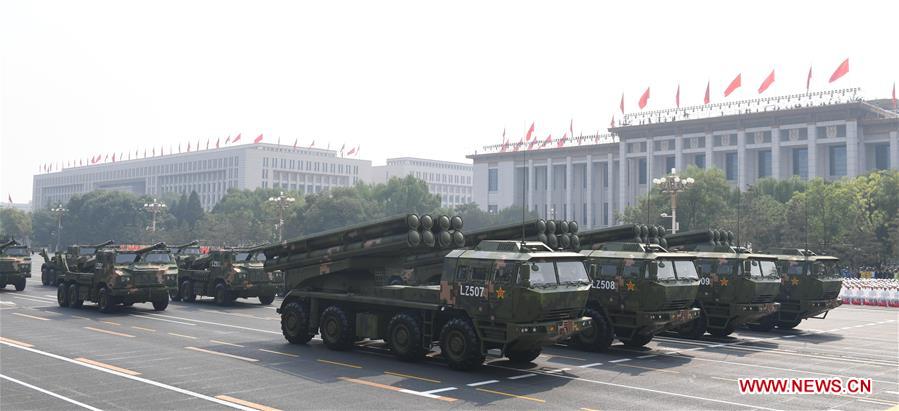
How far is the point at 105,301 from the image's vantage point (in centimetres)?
2586

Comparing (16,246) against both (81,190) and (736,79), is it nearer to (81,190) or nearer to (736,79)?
(736,79)

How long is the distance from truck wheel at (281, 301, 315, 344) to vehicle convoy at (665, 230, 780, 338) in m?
10.9

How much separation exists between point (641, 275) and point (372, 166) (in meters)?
172

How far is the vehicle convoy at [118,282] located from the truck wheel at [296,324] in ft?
31.2

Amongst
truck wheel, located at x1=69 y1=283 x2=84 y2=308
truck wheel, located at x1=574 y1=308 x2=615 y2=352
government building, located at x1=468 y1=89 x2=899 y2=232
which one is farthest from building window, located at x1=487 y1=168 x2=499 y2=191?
truck wheel, located at x1=574 y1=308 x2=615 y2=352

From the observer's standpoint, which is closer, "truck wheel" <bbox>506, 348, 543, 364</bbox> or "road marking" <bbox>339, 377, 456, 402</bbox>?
"road marking" <bbox>339, 377, 456, 402</bbox>

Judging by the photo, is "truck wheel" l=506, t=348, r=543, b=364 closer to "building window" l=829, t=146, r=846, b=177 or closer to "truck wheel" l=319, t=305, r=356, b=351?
"truck wheel" l=319, t=305, r=356, b=351

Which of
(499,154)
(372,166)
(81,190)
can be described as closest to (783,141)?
(499,154)

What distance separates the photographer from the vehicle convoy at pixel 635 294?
701 inches

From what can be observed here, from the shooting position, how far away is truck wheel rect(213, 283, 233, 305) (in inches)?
Result: 1145

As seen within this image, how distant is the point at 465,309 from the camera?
1495 centimetres

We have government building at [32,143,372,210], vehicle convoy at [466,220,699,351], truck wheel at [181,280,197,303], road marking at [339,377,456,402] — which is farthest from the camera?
government building at [32,143,372,210]

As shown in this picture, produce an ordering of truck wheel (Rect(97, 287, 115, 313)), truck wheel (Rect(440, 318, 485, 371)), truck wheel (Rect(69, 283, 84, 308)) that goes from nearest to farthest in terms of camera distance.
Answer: truck wheel (Rect(440, 318, 485, 371))
truck wheel (Rect(97, 287, 115, 313))
truck wheel (Rect(69, 283, 84, 308))

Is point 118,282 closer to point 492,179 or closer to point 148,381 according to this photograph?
point 148,381
